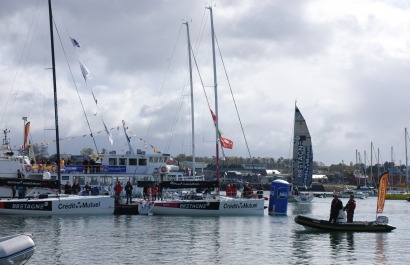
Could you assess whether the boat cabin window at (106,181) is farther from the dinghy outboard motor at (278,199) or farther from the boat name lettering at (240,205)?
the dinghy outboard motor at (278,199)

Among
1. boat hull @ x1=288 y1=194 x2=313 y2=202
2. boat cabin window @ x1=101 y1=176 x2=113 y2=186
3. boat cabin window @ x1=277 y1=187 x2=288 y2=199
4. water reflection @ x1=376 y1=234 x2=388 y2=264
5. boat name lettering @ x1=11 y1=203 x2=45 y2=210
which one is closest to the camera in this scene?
water reflection @ x1=376 y1=234 x2=388 y2=264

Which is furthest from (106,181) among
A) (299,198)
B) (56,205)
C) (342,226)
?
(299,198)

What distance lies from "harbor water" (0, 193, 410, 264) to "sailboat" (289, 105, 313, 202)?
129 feet

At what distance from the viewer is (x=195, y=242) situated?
3522cm

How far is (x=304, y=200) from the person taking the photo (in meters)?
91.2

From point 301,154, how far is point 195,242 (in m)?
54.1

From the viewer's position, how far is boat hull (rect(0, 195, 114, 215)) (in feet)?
162

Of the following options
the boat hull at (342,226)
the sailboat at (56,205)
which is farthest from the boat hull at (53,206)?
the boat hull at (342,226)

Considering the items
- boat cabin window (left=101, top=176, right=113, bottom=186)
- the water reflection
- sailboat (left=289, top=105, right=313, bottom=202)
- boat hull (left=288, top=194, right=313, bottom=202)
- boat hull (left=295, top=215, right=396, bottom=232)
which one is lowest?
the water reflection

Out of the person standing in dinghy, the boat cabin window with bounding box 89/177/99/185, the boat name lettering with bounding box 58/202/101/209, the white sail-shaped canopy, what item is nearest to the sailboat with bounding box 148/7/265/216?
the boat name lettering with bounding box 58/202/101/209

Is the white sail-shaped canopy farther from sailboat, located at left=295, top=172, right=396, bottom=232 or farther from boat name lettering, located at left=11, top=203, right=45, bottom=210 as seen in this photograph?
sailboat, located at left=295, top=172, right=396, bottom=232

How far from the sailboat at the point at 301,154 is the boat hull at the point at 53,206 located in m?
40.1

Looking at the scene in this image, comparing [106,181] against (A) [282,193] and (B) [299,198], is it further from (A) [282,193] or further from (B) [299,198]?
(B) [299,198]

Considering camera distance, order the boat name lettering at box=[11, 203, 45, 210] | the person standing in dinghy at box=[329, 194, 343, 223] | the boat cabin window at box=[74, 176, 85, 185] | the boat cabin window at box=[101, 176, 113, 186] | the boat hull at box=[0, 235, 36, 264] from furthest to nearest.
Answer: the boat cabin window at box=[101, 176, 113, 186] → the boat cabin window at box=[74, 176, 85, 185] → the boat name lettering at box=[11, 203, 45, 210] → the person standing in dinghy at box=[329, 194, 343, 223] → the boat hull at box=[0, 235, 36, 264]
